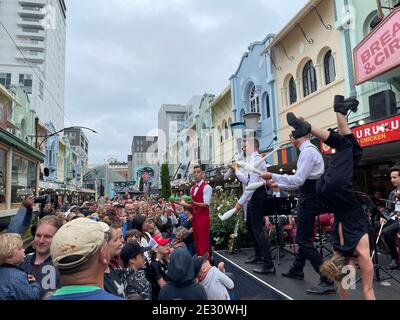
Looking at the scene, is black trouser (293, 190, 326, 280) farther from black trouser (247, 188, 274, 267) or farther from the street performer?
black trouser (247, 188, 274, 267)

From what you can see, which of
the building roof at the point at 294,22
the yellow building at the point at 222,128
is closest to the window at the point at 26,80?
the yellow building at the point at 222,128

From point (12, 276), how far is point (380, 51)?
869 cm

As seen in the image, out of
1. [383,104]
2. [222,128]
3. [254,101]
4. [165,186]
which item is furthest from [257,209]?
[165,186]

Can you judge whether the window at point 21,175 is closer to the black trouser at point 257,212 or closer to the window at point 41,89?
the black trouser at point 257,212

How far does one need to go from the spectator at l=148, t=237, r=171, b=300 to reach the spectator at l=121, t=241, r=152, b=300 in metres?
0.28

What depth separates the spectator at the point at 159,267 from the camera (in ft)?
10.6

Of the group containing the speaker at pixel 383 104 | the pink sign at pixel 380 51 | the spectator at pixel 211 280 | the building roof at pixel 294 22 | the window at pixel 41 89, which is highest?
the window at pixel 41 89

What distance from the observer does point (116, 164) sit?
11244 centimetres

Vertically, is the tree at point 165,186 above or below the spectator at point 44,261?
above

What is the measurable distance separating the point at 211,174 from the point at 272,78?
6.81m

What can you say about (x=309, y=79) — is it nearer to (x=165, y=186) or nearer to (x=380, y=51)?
(x=380, y=51)

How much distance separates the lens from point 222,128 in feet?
75.0

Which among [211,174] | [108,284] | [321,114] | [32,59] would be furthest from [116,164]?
[108,284]
